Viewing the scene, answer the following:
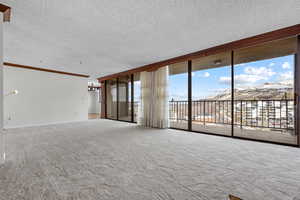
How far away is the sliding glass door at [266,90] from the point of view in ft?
10.7

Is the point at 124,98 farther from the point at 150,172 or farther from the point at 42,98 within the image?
the point at 150,172

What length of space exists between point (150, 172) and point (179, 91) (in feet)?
11.6

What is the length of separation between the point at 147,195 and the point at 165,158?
2.85 feet

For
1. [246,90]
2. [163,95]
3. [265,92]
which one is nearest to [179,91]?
[163,95]

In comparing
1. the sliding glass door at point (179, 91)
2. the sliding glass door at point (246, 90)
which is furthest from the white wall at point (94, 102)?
the sliding glass door at point (246, 90)

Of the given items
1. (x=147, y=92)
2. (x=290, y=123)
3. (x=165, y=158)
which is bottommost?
(x=165, y=158)

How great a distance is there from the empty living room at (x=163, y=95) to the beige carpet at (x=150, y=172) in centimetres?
1

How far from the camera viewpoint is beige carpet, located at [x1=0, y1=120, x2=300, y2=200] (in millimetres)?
1243

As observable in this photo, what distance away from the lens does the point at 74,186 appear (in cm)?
134

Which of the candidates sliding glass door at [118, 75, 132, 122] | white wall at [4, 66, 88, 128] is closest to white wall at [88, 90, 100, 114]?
white wall at [4, 66, 88, 128]

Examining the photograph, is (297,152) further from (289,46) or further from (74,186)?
(74,186)

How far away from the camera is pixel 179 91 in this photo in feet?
15.7

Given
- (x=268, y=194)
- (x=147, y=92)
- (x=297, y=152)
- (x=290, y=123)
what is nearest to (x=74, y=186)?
(x=268, y=194)

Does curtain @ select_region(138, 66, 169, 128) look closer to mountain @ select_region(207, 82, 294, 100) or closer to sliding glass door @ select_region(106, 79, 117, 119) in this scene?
mountain @ select_region(207, 82, 294, 100)
